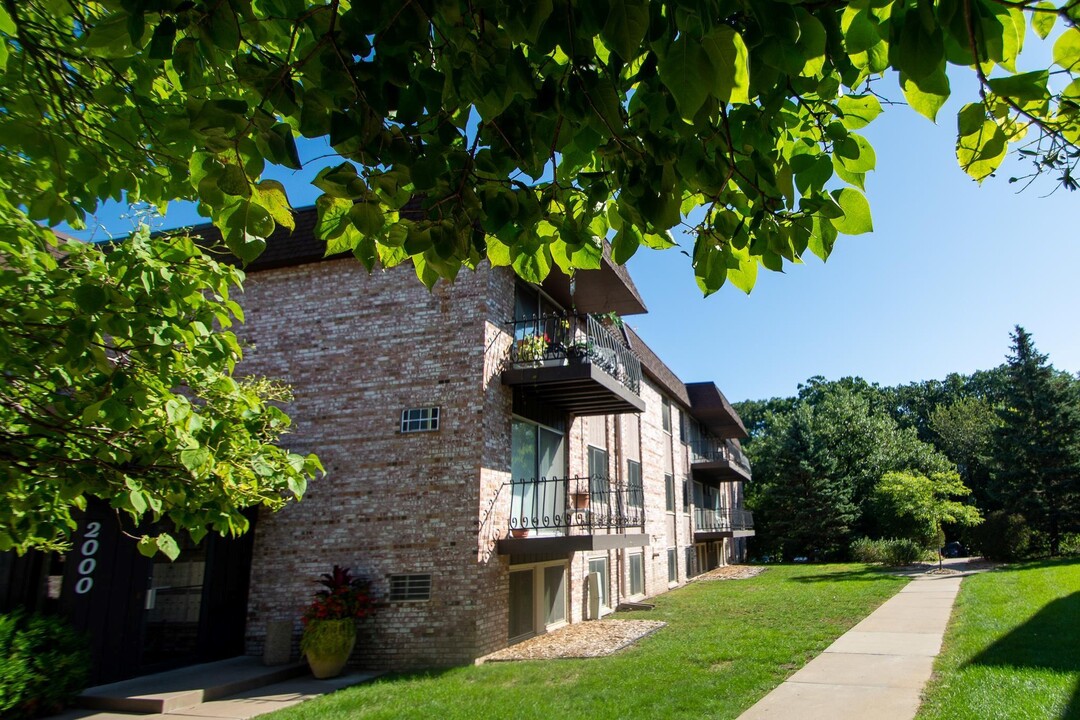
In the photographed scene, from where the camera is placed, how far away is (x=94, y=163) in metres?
3.32

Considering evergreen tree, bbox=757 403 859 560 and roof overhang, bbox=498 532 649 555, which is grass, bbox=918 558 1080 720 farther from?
evergreen tree, bbox=757 403 859 560

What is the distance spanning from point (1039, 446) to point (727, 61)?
4060 centimetres

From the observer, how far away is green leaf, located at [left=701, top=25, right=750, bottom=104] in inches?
61.0

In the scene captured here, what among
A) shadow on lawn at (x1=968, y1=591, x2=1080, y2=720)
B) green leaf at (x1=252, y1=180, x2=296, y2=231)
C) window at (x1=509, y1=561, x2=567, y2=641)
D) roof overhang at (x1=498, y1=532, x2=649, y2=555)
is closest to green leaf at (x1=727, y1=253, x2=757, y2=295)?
green leaf at (x1=252, y1=180, x2=296, y2=231)

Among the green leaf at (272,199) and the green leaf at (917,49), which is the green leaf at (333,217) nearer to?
the green leaf at (272,199)

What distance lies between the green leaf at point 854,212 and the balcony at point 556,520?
32.1ft

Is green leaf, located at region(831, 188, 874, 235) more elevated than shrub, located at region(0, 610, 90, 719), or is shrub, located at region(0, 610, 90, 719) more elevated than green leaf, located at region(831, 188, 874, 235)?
green leaf, located at region(831, 188, 874, 235)

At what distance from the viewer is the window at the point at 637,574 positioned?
19916 millimetres

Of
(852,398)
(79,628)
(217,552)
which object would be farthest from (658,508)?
(852,398)

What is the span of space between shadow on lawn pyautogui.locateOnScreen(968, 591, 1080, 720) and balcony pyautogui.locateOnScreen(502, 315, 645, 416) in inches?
289

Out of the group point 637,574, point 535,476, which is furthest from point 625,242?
point 637,574

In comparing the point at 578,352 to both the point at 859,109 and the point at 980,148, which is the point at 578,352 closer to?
the point at 859,109

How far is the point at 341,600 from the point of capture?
36.3 ft

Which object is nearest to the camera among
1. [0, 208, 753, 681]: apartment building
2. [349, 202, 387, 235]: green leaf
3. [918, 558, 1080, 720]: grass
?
[349, 202, 387, 235]: green leaf
